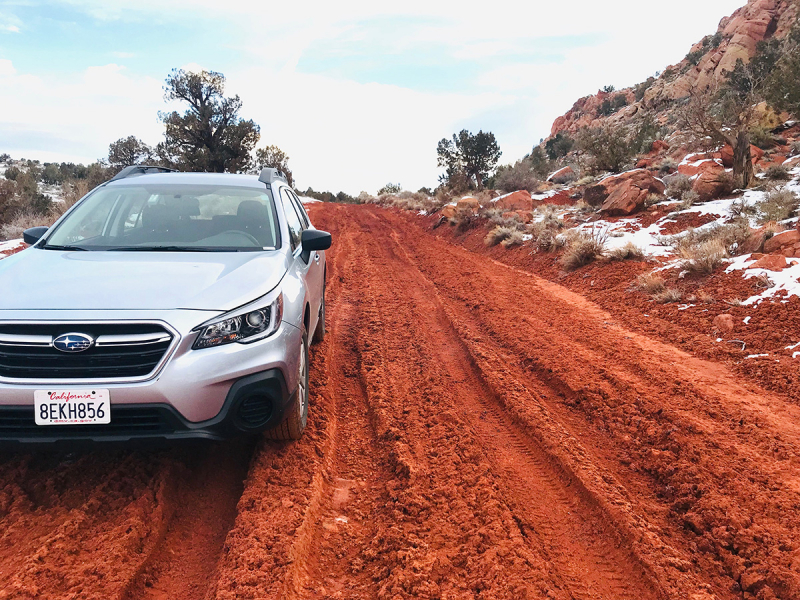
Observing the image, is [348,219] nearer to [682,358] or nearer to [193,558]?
[682,358]

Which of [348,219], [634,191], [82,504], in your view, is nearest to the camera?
[82,504]

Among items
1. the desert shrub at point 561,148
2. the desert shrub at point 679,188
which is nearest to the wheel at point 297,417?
the desert shrub at point 679,188

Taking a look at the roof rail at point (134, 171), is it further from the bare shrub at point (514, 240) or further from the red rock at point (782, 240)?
the bare shrub at point (514, 240)

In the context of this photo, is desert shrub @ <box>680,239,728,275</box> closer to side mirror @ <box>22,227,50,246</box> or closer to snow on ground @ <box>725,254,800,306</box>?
snow on ground @ <box>725,254,800,306</box>

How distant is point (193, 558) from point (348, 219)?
20506mm

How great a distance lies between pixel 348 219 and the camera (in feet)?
73.4

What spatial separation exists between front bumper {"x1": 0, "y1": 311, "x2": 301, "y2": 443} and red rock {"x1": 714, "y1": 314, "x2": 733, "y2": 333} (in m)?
5.23

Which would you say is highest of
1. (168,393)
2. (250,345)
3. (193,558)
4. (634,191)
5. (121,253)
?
(634,191)

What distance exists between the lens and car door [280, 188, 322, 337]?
3910 mm

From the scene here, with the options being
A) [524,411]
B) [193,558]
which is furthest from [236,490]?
[524,411]

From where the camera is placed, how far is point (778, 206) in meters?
8.84

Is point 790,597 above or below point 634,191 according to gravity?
below

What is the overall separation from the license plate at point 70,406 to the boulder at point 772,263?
7.71 m

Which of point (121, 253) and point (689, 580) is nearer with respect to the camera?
point (689, 580)
